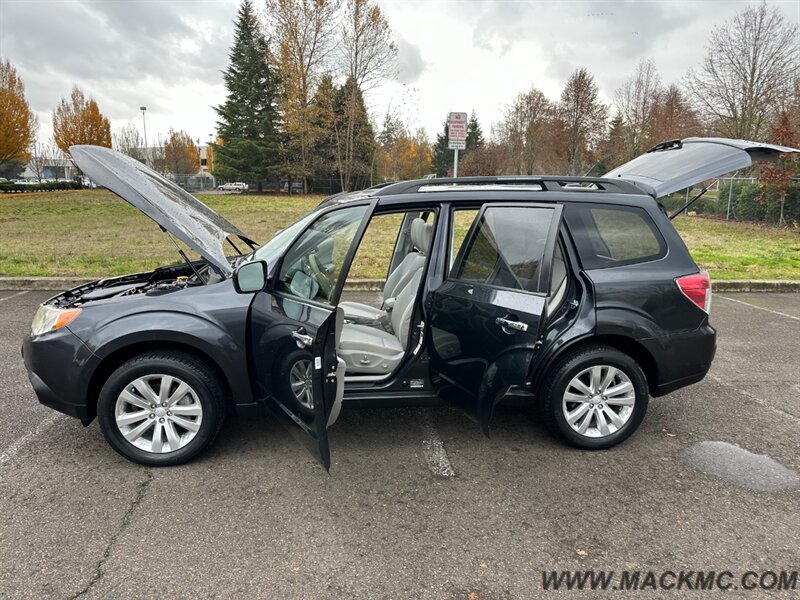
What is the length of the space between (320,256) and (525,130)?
37949 millimetres

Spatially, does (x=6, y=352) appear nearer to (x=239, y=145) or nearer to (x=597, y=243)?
(x=597, y=243)

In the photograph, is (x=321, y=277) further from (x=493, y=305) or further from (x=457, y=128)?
(x=457, y=128)

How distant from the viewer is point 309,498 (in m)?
2.98

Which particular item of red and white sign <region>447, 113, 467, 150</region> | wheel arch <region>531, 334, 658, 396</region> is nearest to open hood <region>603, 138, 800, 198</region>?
wheel arch <region>531, 334, 658, 396</region>

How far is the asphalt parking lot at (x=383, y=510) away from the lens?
2.40 m

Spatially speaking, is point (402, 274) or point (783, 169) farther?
point (783, 169)

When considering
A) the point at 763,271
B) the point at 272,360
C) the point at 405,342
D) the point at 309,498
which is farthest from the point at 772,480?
the point at 763,271

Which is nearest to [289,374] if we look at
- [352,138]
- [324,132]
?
[352,138]

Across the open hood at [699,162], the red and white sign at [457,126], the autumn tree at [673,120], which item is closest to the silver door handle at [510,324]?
the open hood at [699,162]

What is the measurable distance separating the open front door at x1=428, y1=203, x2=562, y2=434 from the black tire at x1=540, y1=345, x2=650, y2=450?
49 centimetres

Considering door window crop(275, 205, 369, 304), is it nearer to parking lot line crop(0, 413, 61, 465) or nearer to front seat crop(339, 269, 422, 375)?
front seat crop(339, 269, 422, 375)

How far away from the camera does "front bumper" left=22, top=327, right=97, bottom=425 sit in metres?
3.12

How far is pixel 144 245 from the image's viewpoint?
39.5 ft

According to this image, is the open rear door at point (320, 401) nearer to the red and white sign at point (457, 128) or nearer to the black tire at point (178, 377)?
the black tire at point (178, 377)
